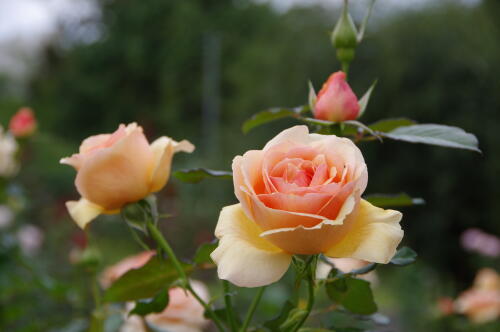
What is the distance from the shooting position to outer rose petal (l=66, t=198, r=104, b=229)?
43 centimetres

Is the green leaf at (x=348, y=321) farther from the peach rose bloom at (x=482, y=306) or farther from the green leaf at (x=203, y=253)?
the peach rose bloom at (x=482, y=306)

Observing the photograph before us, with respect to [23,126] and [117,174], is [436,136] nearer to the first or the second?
[117,174]

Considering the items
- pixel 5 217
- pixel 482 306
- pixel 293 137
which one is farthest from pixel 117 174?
pixel 5 217

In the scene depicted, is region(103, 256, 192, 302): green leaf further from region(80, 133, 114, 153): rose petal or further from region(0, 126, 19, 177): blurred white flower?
region(0, 126, 19, 177): blurred white flower

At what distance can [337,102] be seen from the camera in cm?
42

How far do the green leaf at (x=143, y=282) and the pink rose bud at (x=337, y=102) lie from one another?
0.49 ft

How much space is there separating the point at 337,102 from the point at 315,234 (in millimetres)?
134

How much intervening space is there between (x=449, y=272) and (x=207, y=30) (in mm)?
8718

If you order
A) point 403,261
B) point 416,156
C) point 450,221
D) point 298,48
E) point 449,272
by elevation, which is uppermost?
point 403,261

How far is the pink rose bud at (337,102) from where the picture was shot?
0.42m

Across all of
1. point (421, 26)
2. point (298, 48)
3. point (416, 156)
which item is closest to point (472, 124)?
point (416, 156)

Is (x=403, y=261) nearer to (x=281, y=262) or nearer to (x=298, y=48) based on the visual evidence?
(x=281, y=262)

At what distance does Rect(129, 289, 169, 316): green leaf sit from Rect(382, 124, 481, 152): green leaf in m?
0.19

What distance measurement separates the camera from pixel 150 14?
13242mm
